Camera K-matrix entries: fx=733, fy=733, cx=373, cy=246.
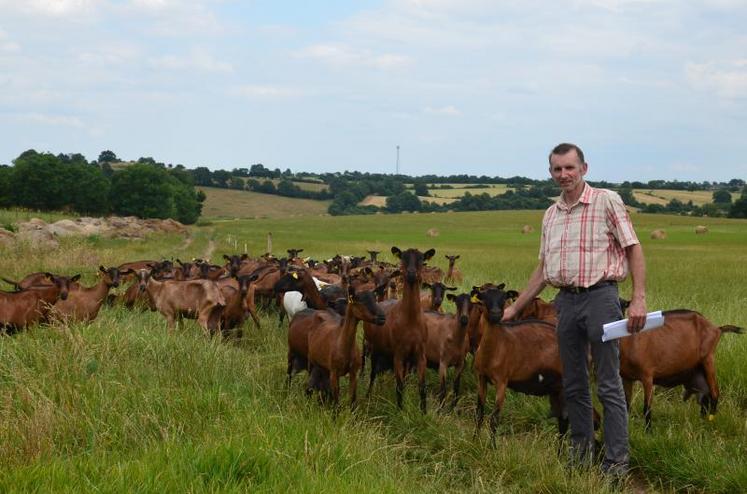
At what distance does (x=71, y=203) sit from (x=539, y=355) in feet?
243

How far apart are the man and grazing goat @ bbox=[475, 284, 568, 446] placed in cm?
89

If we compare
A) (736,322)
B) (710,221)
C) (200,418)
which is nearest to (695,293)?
(736,322)

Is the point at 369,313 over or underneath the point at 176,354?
over

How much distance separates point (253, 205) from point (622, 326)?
103226 millimetres

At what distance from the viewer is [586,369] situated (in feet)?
20.8

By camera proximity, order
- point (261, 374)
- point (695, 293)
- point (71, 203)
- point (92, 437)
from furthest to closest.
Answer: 1. point (71, 203)
2. point (695, 293)
3. point (261, 374)
4. point (92, 437)

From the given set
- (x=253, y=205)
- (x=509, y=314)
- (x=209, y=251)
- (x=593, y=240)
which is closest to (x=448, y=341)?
(x=509, y=314)

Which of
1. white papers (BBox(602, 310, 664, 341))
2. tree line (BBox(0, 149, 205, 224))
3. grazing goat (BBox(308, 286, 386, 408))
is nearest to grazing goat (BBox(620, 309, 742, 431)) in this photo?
white papers (BBox(602, 310, 664, 341))

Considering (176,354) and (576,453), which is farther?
(176,354)

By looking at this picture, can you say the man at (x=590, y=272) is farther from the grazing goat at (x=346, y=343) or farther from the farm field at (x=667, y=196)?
the farm field at (x=667, y=196)

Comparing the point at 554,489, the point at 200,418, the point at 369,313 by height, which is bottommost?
the point at 554,489

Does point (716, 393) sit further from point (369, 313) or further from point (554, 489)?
point (369, 313)

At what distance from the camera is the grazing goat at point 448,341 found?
8738mm

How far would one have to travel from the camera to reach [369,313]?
299 inches
